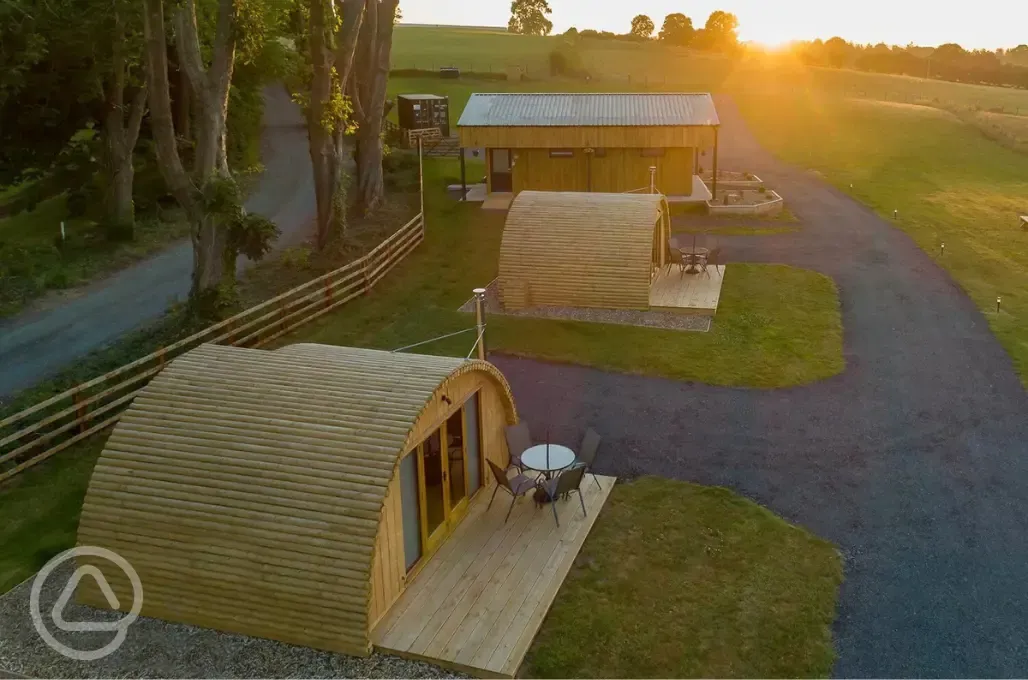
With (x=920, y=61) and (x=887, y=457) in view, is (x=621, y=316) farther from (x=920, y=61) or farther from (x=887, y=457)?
(x=920, y=61)

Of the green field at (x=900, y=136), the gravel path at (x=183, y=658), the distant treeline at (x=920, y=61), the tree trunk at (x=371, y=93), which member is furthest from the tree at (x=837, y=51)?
the gravel path at (x=183, y=658)

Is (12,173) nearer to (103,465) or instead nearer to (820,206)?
(103,465)

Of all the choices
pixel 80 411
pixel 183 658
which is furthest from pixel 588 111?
pixel 183 658

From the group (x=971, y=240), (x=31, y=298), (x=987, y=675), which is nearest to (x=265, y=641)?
(x=987, y=675)

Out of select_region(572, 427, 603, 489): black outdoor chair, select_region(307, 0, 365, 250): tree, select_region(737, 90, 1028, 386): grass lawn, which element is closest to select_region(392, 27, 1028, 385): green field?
select_region(737, 90, 1028, 386): grass lawn

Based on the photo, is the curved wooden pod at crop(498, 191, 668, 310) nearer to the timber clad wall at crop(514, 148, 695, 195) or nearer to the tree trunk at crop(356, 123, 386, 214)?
the tree trunk at crop(356, 123, 386, 214)

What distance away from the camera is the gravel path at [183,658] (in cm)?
867

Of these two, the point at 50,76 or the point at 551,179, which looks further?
the point at 551,179

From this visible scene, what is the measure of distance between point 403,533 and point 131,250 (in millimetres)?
20377

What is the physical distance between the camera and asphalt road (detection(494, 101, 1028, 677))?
31.1 ft

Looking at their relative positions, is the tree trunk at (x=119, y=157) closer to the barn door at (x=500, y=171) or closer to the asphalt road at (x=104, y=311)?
the asphalt road at (x=104, y=311)

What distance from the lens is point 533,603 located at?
9.64 m

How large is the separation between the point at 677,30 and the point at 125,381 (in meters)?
104

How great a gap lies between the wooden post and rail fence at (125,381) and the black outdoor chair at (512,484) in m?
6.46
